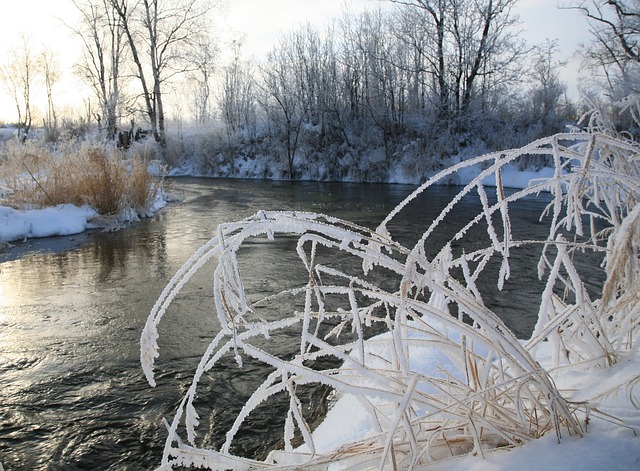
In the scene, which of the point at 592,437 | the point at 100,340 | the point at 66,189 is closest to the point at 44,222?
the point at 66,189

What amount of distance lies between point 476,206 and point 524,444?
930 centimetres

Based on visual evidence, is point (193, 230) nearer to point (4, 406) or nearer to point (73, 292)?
point (73, 292)

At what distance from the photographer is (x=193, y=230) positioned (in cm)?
690

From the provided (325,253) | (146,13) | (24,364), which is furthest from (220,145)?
(24,364)

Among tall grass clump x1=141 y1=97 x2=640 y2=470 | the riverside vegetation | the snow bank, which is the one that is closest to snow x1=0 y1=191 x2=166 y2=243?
the snow bank

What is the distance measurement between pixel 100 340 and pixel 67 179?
531 cm

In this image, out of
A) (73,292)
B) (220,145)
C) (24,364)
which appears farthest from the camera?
(220,145)

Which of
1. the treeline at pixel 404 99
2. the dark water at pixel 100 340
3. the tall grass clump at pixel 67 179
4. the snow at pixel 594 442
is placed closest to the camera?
the snow at pixel 594 442

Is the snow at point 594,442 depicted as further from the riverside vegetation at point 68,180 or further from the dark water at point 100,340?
the riverside vegetation at point 68,180

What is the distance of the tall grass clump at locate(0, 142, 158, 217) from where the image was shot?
7.06m

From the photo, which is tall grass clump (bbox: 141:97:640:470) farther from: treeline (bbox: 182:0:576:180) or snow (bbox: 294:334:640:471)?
treeline (bbox: 182:0:576:180)

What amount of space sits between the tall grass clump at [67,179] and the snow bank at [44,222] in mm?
235

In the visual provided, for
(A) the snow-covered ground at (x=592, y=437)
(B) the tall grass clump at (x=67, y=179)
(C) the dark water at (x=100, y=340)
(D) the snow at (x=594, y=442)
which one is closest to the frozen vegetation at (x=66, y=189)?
(B) the tall grass clump at (x=67, y=179)

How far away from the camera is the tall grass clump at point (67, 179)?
7.06 m
